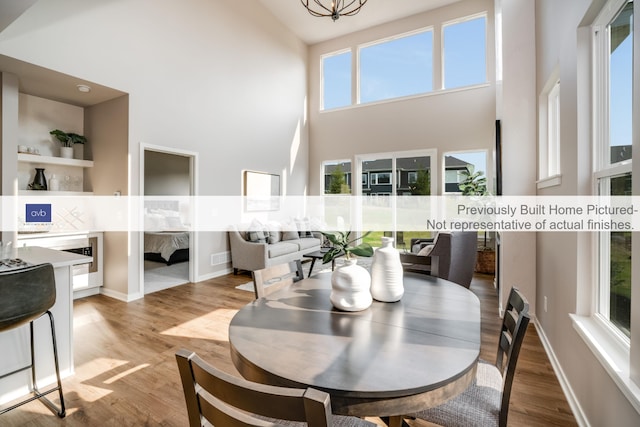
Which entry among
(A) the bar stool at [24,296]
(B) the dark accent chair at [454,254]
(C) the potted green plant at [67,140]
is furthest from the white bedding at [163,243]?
(B) the dark accent chair at [454,254]

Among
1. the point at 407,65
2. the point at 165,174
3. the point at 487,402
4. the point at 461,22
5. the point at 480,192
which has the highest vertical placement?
the point at 461,22

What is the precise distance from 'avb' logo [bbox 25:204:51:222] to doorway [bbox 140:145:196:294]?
1104mm

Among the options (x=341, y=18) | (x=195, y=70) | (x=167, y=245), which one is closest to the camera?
(x=195, y=70)

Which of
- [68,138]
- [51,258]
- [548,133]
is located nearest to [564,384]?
[548,133]

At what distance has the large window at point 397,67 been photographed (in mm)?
6512

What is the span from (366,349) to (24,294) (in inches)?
72.8

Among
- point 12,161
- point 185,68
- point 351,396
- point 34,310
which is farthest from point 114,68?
point 351,396

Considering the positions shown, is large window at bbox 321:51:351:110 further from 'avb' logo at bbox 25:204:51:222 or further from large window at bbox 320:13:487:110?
'avb' logo at bbox 25:204:51:222

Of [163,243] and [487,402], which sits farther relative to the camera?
[163,243]

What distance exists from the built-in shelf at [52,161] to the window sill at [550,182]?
534 cm

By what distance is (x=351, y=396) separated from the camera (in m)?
0.83

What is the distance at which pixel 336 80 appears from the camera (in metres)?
7.59

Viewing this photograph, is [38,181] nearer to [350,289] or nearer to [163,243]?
[163,243]

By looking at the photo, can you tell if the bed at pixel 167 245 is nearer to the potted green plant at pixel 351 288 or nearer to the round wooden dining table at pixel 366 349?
the round wooden dining table at pixel 366 349
